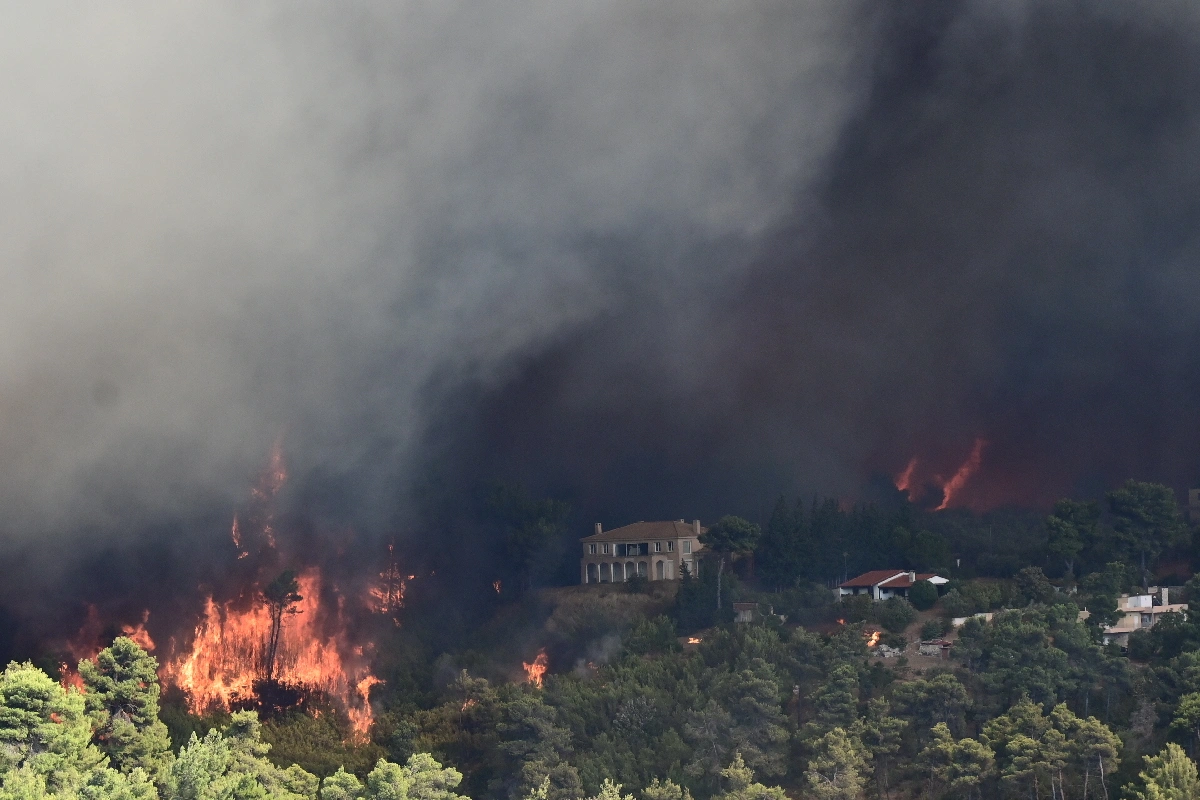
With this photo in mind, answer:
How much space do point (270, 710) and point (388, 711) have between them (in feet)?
13.7

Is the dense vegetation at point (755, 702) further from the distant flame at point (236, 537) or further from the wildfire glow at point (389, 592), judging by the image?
the distant flame at point (236, 537)

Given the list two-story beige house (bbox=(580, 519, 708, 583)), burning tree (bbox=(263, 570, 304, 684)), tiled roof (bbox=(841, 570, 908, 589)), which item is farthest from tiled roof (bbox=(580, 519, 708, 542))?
burning tree (bbox=(263, 570, 304, 684))

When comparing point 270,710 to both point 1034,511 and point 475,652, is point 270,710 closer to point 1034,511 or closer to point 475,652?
point 475,652

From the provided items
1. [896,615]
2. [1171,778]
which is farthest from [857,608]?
[1171,778]

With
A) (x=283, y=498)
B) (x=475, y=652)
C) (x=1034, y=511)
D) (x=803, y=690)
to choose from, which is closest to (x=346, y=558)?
(x=283, y=498)

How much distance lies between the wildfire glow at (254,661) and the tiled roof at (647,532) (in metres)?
12.7

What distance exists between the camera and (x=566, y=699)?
173 ft

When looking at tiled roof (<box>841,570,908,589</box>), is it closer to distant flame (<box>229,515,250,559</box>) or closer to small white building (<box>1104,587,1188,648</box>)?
small white building (<box>1104,587,1188,648</box>)

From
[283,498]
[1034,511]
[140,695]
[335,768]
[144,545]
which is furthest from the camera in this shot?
[1034,511]

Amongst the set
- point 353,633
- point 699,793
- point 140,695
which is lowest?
point 699,793

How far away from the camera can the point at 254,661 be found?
204 ft

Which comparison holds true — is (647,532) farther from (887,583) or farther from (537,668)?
(887,583)

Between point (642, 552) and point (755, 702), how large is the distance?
20554mm

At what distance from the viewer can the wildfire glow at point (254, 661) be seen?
60.2m
